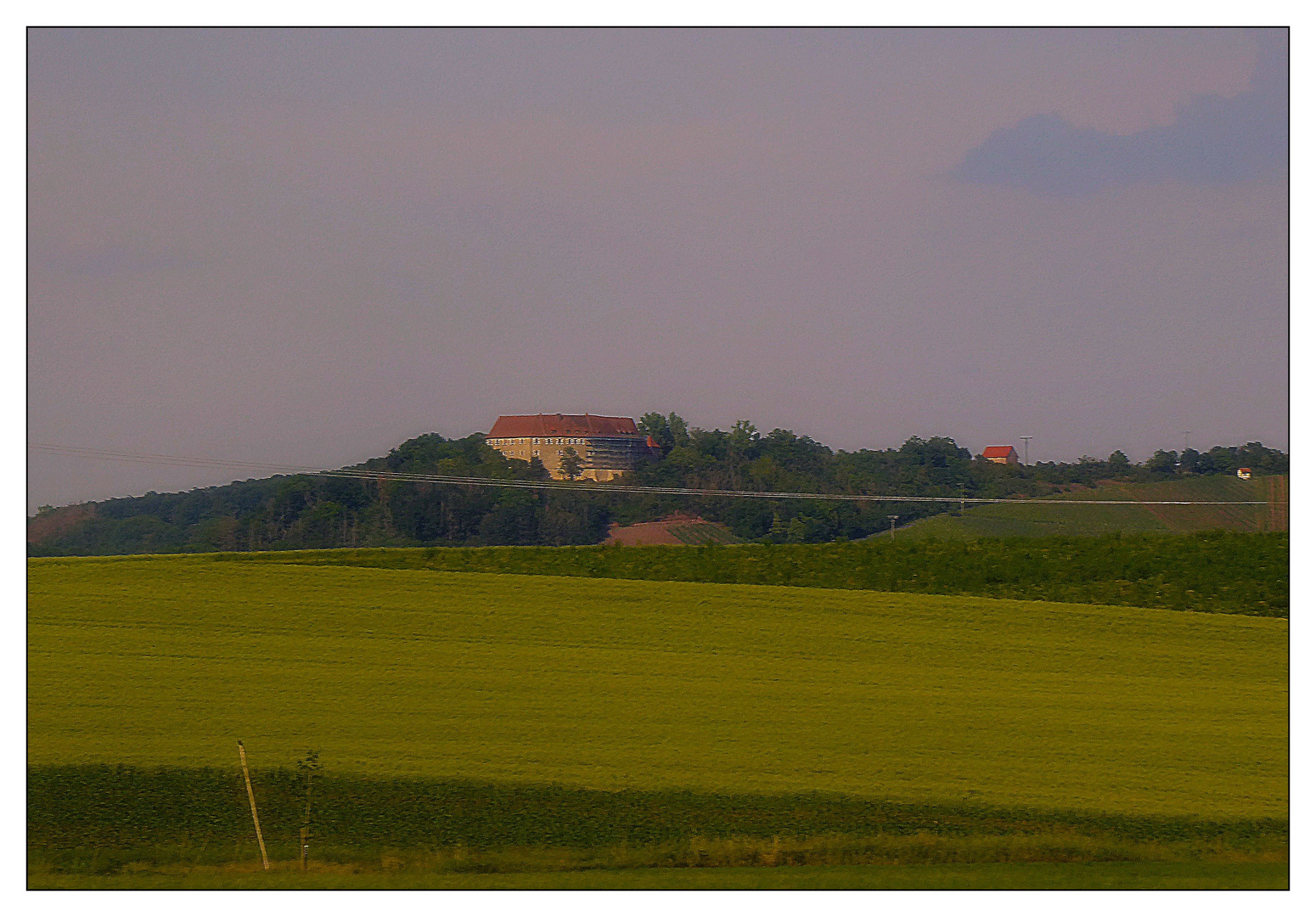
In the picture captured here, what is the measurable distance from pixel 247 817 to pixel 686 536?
4925 mm

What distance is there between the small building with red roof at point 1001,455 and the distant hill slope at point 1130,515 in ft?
1.84

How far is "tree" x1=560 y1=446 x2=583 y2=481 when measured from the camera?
35.3 feet

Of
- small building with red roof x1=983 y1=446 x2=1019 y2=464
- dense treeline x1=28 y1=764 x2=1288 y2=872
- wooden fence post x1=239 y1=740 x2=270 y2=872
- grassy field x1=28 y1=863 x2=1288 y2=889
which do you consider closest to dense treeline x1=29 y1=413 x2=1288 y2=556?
small building with red roof x1=983 y1=446 x2=1019 y2=464

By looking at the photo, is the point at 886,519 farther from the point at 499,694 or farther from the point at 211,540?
the point at 211,540

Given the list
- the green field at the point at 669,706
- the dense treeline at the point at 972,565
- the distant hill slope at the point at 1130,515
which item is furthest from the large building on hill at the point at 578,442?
the distant hill slope at the point at 1130,515

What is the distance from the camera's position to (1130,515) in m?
10.7

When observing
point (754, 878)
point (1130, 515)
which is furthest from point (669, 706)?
point (1130, 515)

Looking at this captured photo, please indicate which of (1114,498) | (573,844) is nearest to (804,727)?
(573,844)

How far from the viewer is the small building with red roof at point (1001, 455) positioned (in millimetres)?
10133

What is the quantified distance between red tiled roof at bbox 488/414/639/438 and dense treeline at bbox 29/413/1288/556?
24 cm

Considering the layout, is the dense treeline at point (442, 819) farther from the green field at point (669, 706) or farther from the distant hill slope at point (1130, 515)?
the distant hill slope at point (1130, 515)

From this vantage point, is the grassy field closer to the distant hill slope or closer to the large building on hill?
the distant hill slope

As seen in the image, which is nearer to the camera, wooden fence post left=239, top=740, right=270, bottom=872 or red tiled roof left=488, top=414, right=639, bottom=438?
wooden fence post left=239, top=740, right=270, bottom=872

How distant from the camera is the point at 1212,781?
717cm
